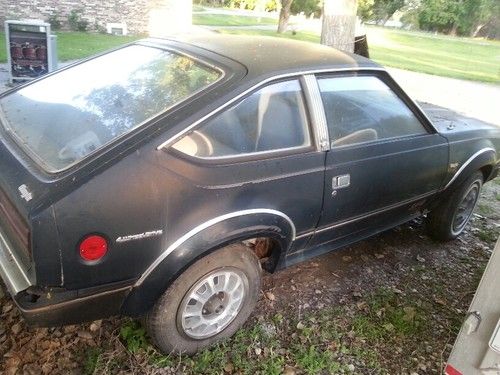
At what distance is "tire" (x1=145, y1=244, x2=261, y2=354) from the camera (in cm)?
231

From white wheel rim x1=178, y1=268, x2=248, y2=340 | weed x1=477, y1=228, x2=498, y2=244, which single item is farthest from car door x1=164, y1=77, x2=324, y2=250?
weed x1=477, y1=228, x2=498, y2=244

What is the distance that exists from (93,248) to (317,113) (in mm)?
1461

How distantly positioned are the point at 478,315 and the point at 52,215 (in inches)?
71.2

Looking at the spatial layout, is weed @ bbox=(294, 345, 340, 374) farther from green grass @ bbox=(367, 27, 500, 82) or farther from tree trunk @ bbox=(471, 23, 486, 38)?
tree trunk @ bbox=(471, 23, 486, 38)

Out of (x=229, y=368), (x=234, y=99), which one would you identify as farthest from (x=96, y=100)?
(x=229, y=368)

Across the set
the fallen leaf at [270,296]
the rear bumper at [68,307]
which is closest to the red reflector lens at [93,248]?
the rear bumper at [68,307]

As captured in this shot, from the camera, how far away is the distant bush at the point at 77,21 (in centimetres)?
1768

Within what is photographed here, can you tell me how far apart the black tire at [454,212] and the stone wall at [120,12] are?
1690 cm

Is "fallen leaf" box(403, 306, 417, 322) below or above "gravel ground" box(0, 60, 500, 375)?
above

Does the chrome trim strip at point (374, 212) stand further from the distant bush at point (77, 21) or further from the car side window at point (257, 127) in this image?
the distant bush at point (77, 21)

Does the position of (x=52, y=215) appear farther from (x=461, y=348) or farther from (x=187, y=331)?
(x=461, y=348)

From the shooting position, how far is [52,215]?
6.08 feet

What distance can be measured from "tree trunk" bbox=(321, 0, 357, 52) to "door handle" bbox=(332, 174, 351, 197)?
3.14 metres

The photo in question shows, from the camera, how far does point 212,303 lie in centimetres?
250
